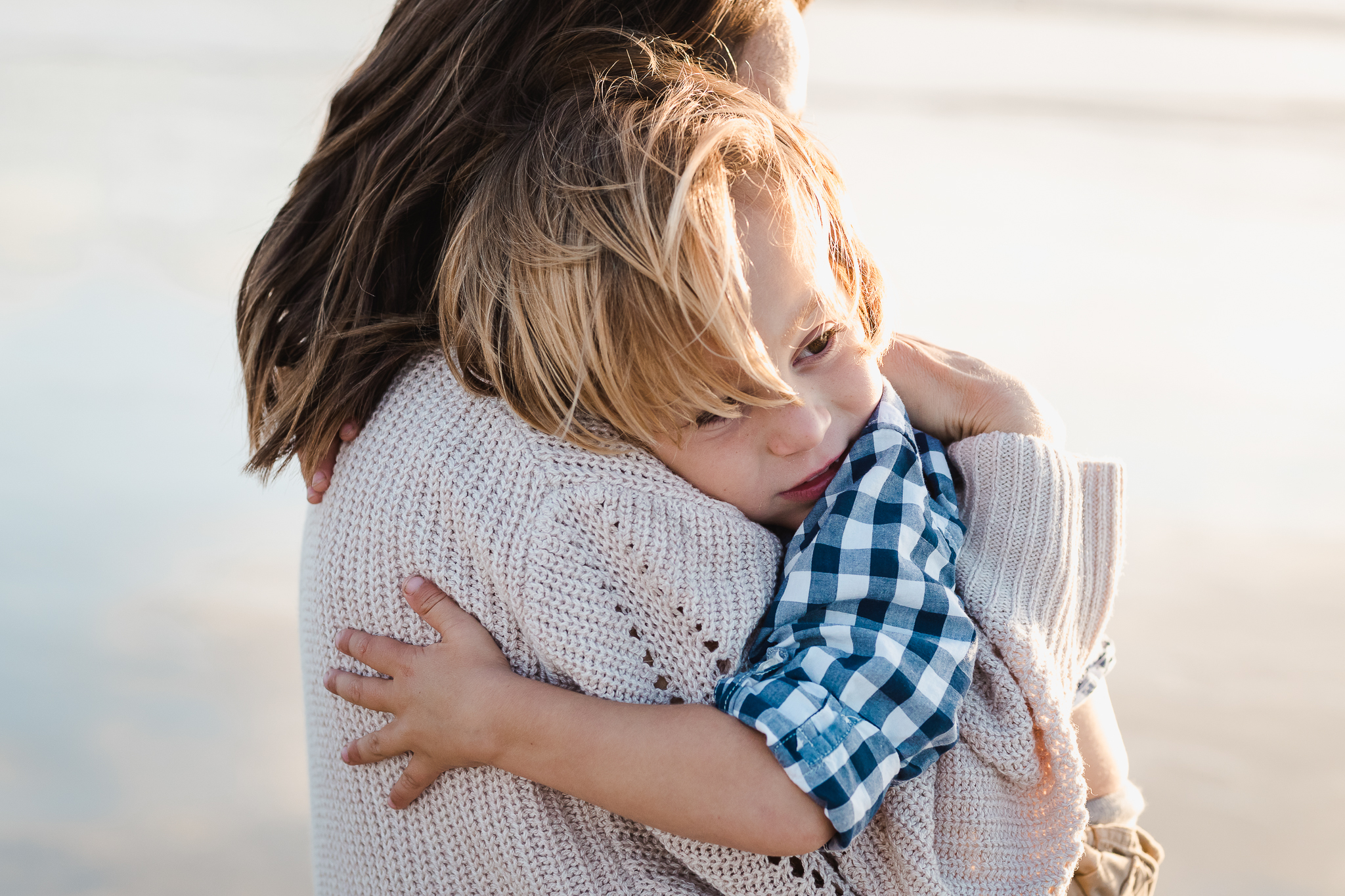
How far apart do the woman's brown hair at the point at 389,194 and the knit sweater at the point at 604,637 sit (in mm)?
71

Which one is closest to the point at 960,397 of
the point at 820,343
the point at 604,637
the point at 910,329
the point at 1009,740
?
the point at 820,343

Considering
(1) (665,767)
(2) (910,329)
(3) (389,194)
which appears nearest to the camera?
(1) (665,767)

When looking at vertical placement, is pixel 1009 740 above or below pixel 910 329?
above

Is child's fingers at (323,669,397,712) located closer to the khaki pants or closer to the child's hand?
the child's hand

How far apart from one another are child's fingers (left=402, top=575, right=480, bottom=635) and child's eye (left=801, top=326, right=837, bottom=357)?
0.37 meters

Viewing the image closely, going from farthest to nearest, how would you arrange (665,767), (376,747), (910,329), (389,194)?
(910,329) < (389,194) < (376,747) < (665,767)

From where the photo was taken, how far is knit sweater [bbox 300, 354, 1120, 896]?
863 mm

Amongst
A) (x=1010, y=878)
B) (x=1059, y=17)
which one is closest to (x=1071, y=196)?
(x=1059, y=17)

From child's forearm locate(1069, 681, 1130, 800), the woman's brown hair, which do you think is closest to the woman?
the woman's brown hair

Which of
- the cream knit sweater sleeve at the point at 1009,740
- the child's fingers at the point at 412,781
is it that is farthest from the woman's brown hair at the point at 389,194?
the cream knit sweater sleeve at the point at 1009,740

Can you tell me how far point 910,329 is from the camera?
2711 mm

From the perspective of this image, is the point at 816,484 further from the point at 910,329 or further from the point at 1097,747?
the point at 910,329

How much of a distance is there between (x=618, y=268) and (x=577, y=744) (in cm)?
38

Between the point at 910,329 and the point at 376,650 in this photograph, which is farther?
the point at 910,329
